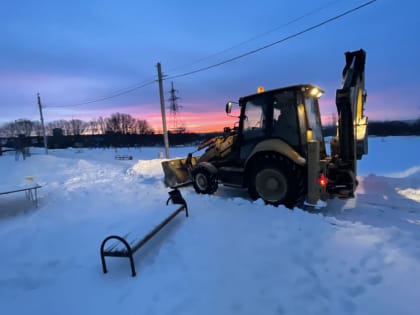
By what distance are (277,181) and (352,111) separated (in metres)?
1.96

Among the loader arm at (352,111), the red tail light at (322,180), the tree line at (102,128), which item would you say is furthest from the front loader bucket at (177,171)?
the tree line at (102,128)

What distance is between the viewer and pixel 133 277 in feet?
9.58

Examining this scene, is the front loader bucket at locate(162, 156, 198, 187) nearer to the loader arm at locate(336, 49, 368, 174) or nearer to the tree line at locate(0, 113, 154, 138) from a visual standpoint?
the loader arm at locate(336, 49, 368, 174)

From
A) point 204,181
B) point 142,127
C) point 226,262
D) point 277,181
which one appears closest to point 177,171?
point 204,181

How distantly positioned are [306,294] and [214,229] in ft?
6.01

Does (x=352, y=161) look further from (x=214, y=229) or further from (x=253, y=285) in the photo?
(x=253, y=285)

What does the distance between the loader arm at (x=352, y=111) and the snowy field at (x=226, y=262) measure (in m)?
1.16

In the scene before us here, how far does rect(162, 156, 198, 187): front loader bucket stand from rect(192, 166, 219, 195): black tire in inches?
29.9

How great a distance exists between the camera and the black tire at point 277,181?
4855 mm

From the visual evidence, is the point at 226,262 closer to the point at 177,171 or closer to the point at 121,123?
the point at 177,171

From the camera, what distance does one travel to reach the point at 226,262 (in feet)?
9.84

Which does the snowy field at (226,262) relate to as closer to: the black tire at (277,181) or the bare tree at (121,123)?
the black tire at (277,181)

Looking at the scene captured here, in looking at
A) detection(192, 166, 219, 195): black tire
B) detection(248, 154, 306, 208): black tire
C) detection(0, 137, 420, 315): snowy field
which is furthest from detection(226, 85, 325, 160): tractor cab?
detection(0, 137, 420, 315): snowy field

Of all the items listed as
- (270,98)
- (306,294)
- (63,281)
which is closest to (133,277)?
(63,281)
